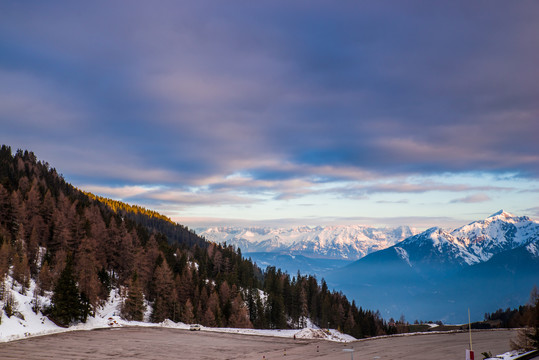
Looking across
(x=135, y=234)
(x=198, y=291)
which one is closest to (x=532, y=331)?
(x=198, y=291)

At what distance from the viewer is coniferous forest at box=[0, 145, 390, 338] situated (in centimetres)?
9281

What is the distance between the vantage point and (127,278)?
444 feet

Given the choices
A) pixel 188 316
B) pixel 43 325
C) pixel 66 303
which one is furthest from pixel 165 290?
pixel 43 325

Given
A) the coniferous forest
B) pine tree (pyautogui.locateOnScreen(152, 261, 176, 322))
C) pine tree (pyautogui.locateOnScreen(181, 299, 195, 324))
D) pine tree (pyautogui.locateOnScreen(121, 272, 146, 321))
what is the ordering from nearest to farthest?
the coniferous forest < pine tree (pyautogui.locateOnScreen(121, 272, 146, 321)) < pine tree (pyautogui.locateOnScreen(181, 299, 195, 324)) < pine tree (pyautogui.locateOnScreen(152, 261, 176, 322))

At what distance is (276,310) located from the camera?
146 metres

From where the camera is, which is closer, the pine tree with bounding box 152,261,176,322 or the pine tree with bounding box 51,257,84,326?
the pine tree with bounding box 51,257,84,326

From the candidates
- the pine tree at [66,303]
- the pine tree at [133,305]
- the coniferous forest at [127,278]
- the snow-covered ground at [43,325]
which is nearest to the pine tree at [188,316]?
the coniferous forest at [127,278]

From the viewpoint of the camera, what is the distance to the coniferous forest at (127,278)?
92.8m

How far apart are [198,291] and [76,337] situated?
63365mm

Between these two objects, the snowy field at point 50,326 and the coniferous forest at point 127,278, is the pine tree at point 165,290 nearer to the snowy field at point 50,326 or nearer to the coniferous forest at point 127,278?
the coniferous forest at point 127,278

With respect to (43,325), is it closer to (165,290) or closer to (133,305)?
(133,305)

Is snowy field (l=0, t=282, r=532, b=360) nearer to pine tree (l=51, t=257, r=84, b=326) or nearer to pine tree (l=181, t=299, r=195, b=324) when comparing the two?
pine tree (l=51, t=257, r=84, b=326)

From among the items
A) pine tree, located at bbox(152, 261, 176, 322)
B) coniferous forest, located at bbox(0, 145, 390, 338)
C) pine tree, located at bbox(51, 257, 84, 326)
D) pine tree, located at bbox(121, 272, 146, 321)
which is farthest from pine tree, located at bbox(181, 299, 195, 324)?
pine tree, located at bbox(51, 257, 84, 326)

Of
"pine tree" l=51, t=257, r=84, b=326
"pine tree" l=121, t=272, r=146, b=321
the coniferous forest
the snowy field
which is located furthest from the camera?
"pine tree" l=121, t=272, r=146, b=321
